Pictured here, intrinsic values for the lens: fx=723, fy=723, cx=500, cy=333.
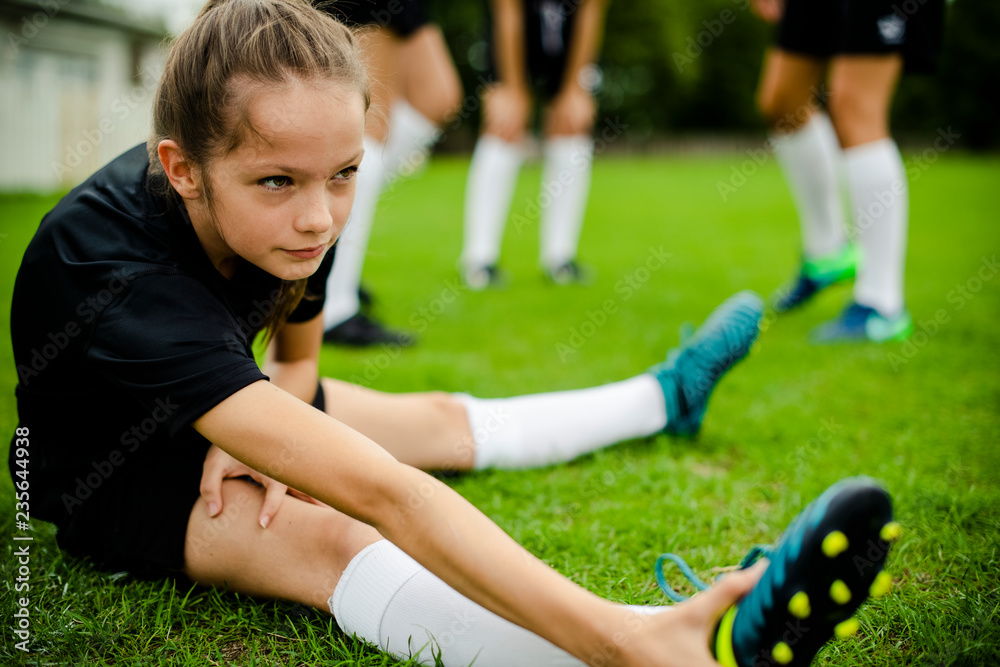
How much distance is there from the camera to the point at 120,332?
1.07m

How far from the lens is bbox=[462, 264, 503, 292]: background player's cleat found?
4500 millimetres

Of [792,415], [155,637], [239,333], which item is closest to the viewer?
[239,333]

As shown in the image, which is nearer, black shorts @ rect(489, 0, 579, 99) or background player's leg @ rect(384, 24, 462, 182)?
background player's leg @ rect(384, 24, 462, 182)

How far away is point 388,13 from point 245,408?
8.50 ft

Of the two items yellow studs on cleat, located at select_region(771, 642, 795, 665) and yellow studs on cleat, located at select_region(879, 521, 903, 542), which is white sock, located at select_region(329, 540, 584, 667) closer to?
yellow studs on cleat, located at select_region(771, 642, 795, 665)

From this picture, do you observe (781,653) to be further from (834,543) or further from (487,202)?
(487,202)

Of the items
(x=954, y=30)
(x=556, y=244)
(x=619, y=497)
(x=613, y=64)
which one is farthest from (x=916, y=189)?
(x=613, y=64)

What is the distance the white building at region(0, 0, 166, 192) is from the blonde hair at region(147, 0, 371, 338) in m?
9.23

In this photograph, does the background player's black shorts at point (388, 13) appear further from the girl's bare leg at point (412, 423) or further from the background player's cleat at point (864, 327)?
the background player's cleat at point (864, 327)

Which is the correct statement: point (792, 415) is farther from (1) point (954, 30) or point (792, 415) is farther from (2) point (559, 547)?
(1) point (954, 30)

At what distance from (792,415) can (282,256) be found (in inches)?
70.5

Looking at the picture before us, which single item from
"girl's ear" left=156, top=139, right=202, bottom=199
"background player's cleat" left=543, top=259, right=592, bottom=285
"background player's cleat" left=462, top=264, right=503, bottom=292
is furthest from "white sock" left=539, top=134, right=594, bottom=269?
"girl's ear" left=156, top=139, right=202, bottom=199

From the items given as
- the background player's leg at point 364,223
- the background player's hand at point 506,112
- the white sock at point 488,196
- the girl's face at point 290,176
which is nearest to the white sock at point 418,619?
the girl's face at point 290,176

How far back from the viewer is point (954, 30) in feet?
92.9
